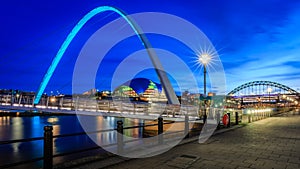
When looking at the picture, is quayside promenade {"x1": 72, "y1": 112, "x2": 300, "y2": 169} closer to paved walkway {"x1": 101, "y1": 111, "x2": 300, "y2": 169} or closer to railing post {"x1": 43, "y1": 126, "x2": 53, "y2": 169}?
paved walkway {"x1": 101, "y1": 111, "x2": 300, "y2": 169}

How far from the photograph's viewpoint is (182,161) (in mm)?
7266

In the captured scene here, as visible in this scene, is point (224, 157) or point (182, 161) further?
point (224, 157)

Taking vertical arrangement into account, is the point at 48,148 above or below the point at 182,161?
above

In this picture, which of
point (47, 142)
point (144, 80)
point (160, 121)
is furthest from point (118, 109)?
point (144, 80)

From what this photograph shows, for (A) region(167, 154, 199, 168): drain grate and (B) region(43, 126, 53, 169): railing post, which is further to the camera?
(A) region(167, 154, 199, 168): drain grate

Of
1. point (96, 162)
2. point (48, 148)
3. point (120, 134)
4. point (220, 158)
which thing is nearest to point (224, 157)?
point (220, 158)

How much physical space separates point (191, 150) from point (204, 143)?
174 centimetres

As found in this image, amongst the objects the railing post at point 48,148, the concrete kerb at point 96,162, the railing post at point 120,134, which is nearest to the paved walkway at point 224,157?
the concrete kerb at point 96,162

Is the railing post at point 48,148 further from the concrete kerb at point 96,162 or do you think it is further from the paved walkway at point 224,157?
the paved walkway at point 224,157

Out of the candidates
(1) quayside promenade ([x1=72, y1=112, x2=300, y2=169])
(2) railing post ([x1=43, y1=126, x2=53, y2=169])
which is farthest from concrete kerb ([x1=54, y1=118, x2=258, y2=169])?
(2) railing post ([x1=43, y1=126, x2=53, y2=169])

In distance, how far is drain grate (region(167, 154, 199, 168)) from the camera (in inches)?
268

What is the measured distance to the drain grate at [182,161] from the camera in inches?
268

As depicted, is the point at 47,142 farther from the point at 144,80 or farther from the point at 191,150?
the point at 144,80

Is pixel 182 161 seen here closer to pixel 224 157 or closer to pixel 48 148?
pixel 224 157
